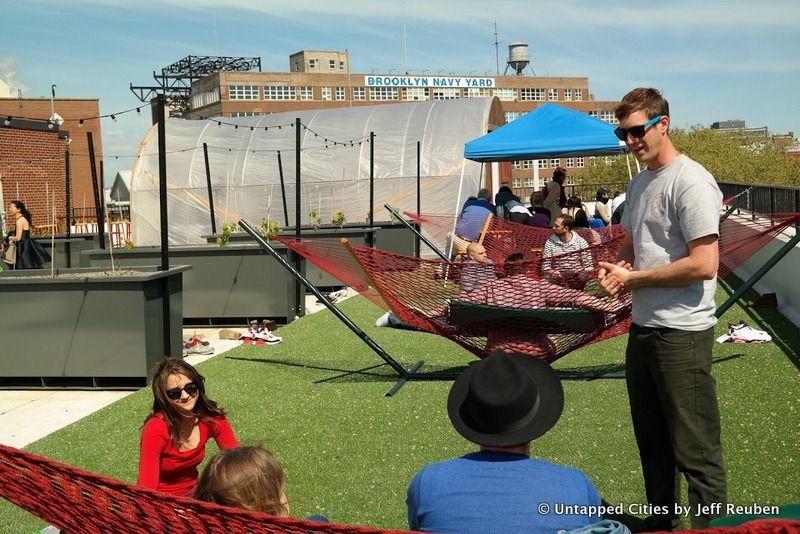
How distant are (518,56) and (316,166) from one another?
3210 inches

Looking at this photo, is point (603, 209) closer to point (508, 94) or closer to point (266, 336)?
point (266, 336)

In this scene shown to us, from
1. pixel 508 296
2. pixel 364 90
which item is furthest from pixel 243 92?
pixel 508 296

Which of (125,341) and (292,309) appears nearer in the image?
(125,341)

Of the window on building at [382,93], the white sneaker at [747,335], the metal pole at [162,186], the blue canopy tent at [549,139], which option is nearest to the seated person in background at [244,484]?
the metal pole at [162,186]

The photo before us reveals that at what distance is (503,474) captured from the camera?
2033 millimetres

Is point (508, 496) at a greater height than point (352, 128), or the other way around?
point (352, 128)

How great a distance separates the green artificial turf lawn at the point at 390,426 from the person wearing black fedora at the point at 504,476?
1.86 meters

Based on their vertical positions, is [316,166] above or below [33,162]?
below

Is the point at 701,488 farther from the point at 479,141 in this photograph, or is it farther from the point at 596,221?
the point at 596,221

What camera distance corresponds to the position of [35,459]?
6.45ft

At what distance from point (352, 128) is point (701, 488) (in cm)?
2056

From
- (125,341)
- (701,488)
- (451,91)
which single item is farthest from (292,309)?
(451,91)

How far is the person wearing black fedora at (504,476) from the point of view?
77.5 inches

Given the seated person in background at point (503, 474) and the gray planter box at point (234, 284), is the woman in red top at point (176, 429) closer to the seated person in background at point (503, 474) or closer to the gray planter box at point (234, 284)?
the seated person in background at point (503, 474)
